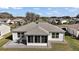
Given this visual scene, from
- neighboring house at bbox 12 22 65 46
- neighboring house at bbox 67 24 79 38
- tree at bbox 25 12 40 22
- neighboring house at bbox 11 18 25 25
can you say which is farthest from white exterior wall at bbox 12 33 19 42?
neighboring house at bbox 67 24 79 38

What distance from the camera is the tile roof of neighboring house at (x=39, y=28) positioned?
823 centimetres

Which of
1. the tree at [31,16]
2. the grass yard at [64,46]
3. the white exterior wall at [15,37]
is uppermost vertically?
the tree at [31,16]

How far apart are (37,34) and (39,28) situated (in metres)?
0.30

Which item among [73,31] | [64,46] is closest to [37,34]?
[64,46]

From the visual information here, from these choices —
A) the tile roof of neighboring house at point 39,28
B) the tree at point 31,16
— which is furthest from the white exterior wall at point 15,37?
the tree at point 31,16

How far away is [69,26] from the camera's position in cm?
777

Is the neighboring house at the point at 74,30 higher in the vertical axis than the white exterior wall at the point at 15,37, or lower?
higher

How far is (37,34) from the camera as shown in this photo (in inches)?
333

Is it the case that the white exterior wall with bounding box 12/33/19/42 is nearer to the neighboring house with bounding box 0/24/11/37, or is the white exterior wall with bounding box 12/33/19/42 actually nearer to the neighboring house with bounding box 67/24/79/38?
the neighboring house with bounding box 0/24/11/37

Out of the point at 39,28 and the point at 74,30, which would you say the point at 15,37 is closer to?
the point at 39,28

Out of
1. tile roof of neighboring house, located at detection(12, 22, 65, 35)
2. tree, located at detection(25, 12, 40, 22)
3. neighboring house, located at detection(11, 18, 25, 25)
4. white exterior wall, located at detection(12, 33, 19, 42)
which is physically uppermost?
tree, located at detection(25, 12, 40, 22)

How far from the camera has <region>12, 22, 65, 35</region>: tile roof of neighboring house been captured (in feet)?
27.0

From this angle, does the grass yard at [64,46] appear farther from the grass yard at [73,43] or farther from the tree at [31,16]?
the tree at [31,16]
